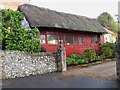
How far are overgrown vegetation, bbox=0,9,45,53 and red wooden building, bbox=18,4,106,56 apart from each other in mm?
1965

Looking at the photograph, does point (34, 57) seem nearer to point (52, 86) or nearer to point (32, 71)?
point (32, 71)

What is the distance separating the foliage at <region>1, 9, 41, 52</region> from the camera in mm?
20672

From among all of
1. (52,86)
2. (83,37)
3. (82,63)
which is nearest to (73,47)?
(83,37)

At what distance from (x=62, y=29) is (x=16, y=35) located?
26.5 feet

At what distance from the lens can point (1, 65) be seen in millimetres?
16766

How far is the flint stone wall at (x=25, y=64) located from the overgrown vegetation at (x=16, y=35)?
1.84 metres

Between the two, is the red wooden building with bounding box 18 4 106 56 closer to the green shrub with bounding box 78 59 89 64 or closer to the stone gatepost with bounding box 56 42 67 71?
the green shrub with bounding box 78 59 89 64

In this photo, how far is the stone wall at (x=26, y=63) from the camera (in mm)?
17125

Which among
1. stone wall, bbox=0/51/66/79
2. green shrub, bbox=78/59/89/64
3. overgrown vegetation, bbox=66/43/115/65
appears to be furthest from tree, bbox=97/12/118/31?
stone wall, bbox=0/51/66/79

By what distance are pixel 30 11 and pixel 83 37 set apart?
8.79m

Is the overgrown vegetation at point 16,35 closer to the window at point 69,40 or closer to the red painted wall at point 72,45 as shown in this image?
the red painted wall at point 72,45

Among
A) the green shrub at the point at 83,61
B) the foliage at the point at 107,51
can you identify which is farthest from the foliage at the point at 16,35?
the foliage at the point at 107,51

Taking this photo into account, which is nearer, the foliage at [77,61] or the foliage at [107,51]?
the foliage at [77,61]

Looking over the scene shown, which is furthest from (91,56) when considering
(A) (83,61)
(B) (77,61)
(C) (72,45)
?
(C) (72,45)
